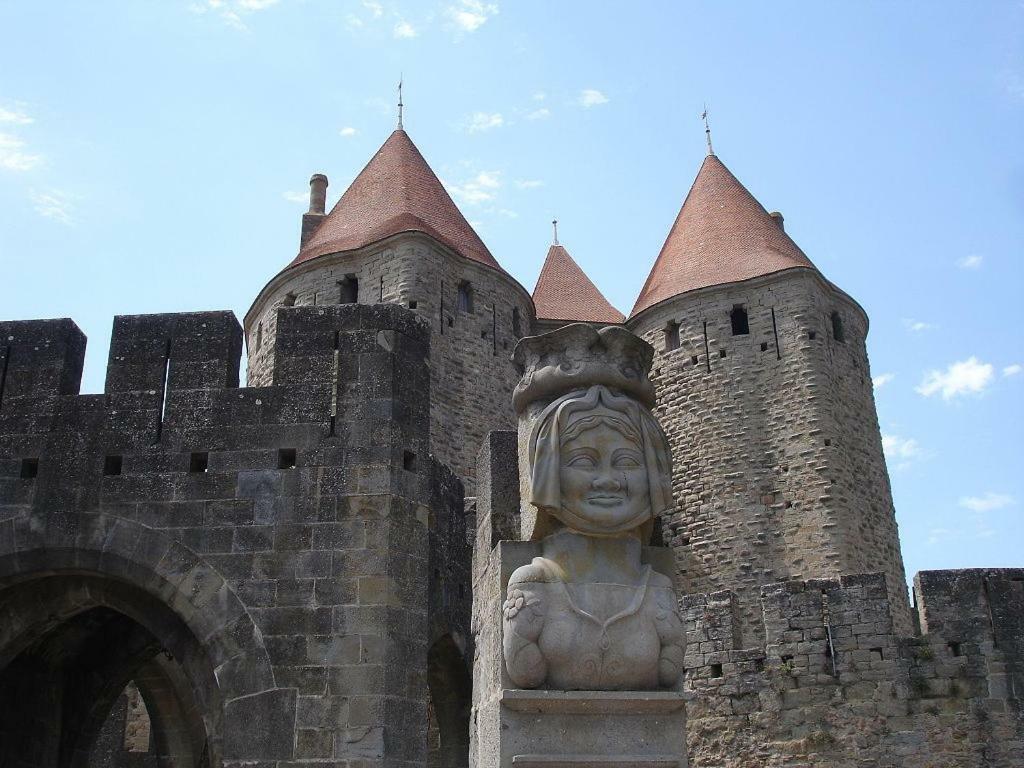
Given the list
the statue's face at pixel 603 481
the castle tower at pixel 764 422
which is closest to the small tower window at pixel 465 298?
the castle tower at pixel 764 422

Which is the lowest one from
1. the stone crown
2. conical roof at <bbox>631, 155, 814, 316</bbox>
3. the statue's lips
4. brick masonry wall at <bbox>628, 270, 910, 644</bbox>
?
the statue's lips

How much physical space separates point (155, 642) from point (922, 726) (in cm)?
712

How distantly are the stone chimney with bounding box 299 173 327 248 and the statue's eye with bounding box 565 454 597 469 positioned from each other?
21.2 m

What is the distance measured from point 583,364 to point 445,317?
17.6 m

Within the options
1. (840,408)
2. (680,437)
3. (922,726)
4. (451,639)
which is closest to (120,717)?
(451,639)

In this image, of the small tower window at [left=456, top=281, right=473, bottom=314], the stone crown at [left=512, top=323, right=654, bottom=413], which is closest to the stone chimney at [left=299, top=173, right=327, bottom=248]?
the small tower window at [left=456, top=281, right=473, bottom=314]

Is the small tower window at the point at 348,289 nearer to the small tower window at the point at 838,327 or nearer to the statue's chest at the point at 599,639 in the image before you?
the small tower window at the point at 838,327

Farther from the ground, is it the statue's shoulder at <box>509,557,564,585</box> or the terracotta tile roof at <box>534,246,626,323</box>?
the terracotta tile roof at <box>534,246,626,323</box>

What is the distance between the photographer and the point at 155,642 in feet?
29.5

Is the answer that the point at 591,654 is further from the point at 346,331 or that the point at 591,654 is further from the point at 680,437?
the point at 680,437

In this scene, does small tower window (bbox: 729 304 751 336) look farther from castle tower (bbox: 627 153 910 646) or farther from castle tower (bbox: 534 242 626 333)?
castle tower (bbox: 534 242 626 333)

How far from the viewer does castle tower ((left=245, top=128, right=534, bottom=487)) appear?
22.1 m

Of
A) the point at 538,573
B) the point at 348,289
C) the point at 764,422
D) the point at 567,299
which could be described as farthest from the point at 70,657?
the point at 567,299

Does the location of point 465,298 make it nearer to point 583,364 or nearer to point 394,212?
point 394,212
